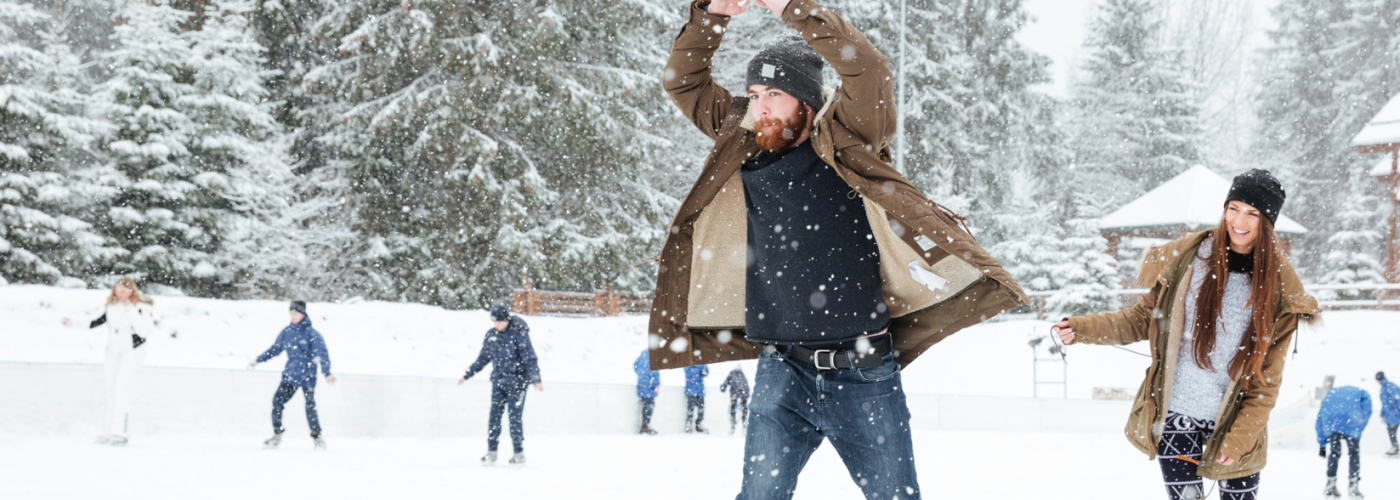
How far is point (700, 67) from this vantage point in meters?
3.13

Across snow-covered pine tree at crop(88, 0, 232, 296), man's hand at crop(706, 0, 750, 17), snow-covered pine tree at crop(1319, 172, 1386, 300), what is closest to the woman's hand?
man's hand at crop(706, 0, 750, 17)

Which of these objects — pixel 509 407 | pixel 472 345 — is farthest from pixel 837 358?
pixel 472 345

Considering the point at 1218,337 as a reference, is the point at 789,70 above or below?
above

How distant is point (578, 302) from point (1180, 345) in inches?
910

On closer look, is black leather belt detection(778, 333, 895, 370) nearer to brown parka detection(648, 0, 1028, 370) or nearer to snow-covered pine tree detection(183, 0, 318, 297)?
brown parka detection(648, 0, 1028, 370)

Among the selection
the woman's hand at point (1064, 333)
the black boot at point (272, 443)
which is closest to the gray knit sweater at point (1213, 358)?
the woman's hand at point (1064, 333)

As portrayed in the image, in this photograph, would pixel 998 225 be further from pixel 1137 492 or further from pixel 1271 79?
pixel 1137 492

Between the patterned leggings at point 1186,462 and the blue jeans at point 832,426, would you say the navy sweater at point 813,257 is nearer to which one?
the blue jeans at point 832,426

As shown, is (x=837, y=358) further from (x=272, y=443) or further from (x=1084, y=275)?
(x=1084, y=275)

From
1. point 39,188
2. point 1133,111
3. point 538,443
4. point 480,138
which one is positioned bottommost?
point 538,443

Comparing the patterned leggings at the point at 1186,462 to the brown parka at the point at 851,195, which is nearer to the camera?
the brown parka at the point at 851,195

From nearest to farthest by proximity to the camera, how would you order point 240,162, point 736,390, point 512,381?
point 512,381 < point 736,390 < point 240,162

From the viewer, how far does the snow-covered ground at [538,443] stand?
7.62m

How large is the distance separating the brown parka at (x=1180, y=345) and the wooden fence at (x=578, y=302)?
799 inches
